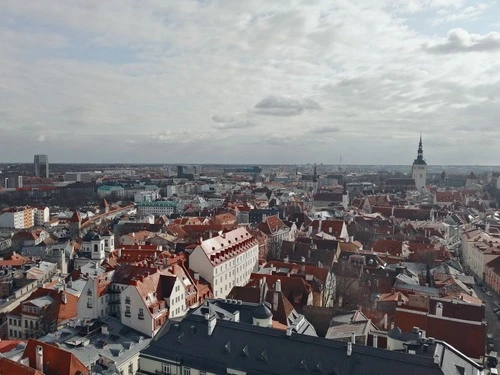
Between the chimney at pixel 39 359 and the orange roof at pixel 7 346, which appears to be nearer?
the chimney at pixel 39 359

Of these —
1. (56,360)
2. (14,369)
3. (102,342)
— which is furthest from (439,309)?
(14,369)

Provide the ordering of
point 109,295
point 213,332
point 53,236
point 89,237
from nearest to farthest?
point 213,332 < point 109,295 < point 89,237 < point 53,236

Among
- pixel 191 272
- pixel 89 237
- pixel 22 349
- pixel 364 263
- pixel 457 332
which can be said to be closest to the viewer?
pixel 22 349

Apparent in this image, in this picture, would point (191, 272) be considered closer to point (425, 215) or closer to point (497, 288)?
point (497, 288)

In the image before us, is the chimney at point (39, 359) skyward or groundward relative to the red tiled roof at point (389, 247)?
groundward

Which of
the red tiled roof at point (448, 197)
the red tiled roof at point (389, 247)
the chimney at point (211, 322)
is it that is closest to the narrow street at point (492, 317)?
the red tiled roof at point (389, 247)

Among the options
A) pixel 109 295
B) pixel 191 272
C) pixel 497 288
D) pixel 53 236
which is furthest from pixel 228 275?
pixel 53 236

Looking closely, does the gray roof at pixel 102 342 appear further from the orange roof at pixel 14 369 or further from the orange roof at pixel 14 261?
the orange roof at pixel 14 261
